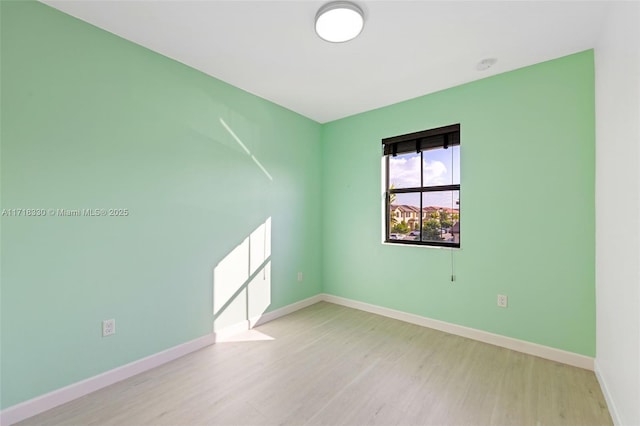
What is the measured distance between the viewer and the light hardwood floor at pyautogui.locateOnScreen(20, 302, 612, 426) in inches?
66.9

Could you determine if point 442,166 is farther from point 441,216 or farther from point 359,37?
point 359,37

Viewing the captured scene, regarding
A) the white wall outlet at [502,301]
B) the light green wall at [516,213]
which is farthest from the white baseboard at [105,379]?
the white wall outlet at [502,301]

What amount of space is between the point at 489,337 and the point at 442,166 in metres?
1.85

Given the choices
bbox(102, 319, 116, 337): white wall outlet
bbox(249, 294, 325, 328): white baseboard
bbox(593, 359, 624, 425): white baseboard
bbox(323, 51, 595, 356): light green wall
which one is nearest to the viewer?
bbox(593, 359, 624, 425): white baseboard

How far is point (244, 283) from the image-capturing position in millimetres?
3031

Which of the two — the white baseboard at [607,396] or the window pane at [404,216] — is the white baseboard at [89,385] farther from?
the white baseboard at [607,396]

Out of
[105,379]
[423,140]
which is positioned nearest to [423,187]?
[423,140]

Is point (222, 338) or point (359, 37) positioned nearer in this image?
point (359, 37)

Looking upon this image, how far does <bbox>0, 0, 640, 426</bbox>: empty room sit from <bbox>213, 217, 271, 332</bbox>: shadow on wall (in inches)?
0.9

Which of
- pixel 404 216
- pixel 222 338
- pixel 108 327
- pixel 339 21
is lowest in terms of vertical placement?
pixel 222 338

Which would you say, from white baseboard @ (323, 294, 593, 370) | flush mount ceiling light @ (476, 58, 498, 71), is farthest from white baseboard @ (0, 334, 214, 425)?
flush mount ceiling light @ (476, 58, 498, 71)

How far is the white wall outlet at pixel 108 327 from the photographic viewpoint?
2.03 m

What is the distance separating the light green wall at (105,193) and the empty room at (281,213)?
14 millimetres

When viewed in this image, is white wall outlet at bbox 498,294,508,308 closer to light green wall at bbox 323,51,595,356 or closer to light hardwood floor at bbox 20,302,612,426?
light green wall at bbox 323,51,595,356
